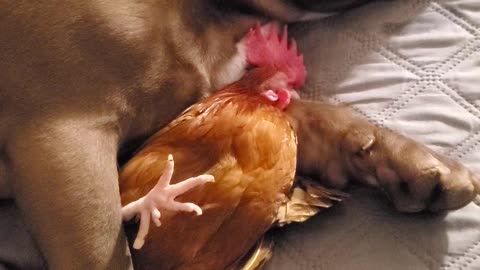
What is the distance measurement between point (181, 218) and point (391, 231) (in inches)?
10.1

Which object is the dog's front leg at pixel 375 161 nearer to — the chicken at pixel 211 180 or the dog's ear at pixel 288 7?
the chicken at pixel 211 180

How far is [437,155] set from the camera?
1.02m

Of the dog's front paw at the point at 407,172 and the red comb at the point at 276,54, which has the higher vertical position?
the red comb at the point at 276,54

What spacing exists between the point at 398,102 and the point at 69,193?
463 millimetres

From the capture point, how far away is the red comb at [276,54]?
3.76 ft

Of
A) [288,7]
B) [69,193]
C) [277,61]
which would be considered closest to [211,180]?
[69,193]

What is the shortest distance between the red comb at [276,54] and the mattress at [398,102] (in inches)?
1.5

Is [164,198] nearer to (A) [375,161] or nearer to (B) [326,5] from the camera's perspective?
(A) [375,161]

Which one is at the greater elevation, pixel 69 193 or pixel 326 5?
pixel 326 5

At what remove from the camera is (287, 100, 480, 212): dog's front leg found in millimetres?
976

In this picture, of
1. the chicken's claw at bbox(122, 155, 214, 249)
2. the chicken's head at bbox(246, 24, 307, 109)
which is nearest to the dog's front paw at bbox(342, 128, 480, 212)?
the chicken's head at bbox(246, 24, 307, 109)

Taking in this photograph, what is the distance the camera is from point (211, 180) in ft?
2.99

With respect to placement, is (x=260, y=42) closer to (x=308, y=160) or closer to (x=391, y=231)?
(x=308, y=160)

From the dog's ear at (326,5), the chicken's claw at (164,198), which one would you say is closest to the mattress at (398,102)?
the dog's ear at (326,5)
